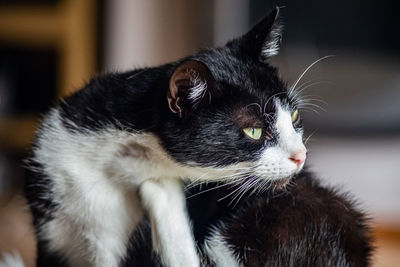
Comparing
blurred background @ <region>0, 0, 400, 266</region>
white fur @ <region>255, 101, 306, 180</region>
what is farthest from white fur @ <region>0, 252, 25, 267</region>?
blurred background @ <region>0, 0, 400, 266</region>

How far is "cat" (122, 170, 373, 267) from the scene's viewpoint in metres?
0.62

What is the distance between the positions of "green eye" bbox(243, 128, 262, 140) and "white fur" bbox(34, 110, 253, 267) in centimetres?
4

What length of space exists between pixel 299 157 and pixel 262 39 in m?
0.13

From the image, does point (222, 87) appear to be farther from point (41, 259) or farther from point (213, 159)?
point (41, 259)

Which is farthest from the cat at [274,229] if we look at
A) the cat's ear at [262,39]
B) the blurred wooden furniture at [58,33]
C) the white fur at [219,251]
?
the blurred wooden furniture at [58,33]

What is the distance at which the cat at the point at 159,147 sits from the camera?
0.64m

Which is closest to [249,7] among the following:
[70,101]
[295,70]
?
[295,70]

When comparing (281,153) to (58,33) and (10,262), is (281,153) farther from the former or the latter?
(58,33)

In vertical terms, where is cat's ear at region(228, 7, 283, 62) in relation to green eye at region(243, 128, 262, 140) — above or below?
above

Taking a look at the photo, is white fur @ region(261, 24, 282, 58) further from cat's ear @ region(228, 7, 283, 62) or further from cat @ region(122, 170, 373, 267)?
cat @ region(122, 170, 373, 267)

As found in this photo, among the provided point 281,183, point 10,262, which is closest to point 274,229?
point 281,183

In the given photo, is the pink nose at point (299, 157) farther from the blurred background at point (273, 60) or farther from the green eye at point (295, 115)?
the blurred background at point (273, 60)

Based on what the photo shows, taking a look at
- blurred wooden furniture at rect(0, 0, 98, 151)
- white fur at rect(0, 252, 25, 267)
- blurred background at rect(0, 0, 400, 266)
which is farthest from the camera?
blurred wooden furniture at rect(0, 0, 98, 151)

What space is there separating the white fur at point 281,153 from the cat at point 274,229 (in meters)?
0.02
